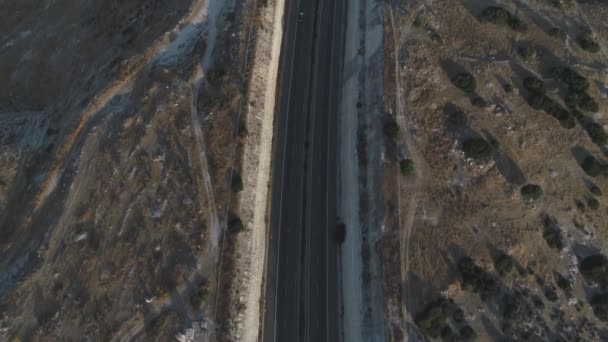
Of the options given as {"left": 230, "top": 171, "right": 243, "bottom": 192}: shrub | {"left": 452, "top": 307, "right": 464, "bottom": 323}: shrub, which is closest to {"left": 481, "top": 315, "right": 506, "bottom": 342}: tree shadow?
{"left": 452, "top": 307, "right": 464, "bottom": 323}: shrub

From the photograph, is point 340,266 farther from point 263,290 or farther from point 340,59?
point 340,59

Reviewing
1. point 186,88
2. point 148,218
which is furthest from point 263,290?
point 186,88

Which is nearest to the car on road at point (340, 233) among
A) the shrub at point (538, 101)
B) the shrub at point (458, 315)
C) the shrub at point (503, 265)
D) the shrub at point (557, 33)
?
the shrub at point (458, 315)

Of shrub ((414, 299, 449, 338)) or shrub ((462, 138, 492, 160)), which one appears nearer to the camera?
shrub ((414, 299, 449, 338))

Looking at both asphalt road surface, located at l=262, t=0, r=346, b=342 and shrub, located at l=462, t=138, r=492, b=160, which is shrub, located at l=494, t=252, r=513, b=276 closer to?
shrub, located at l=462, t=138, r=492, b=160

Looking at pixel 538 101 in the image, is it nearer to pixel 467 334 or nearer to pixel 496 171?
pixel 496 171

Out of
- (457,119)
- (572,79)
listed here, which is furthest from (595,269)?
(572,79)
